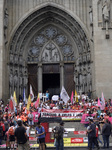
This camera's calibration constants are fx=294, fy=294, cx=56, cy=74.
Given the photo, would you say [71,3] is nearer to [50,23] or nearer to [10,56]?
[50,23]

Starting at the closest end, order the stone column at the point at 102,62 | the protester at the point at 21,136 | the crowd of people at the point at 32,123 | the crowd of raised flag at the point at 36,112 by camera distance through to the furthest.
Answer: the protester at the point at 21,136 → the crowd of people at the point at 32,123 → the crowd of raised flag at the point at 36,112 → the stone column at the point at 102,62

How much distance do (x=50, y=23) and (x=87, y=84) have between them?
787 cm

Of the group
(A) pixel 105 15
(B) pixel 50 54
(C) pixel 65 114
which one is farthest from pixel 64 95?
(B) pixel 50 54

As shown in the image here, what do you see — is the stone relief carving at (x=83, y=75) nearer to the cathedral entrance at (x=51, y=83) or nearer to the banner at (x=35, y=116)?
the cathedral entrance at (x=51, y=83)

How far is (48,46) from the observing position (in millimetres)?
31797

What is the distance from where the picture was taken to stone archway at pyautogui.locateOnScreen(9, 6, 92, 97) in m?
29.5

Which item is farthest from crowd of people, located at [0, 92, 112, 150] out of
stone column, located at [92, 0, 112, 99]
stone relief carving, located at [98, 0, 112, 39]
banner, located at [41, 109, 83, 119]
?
stone relief carving, located at [98, 0, 112, 39]

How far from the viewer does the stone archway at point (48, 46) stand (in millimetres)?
29500

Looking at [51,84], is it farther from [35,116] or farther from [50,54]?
[35,116]

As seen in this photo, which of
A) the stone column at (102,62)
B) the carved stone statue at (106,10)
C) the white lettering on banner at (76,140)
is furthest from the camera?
the carved stone statue at (106,10)

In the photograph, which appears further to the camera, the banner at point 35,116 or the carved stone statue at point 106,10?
the carved stone statue at point 106,10

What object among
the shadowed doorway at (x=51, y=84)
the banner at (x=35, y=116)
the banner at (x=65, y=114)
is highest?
the shadowed doorway at (x=51, y=84)

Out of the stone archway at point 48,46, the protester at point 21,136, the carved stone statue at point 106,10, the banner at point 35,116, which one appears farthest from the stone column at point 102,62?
the protester at point 21,136

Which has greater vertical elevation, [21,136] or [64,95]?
[64,95]
